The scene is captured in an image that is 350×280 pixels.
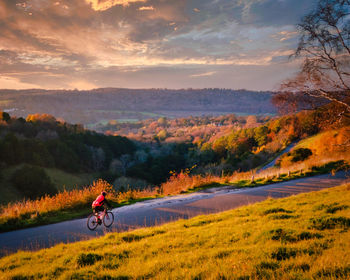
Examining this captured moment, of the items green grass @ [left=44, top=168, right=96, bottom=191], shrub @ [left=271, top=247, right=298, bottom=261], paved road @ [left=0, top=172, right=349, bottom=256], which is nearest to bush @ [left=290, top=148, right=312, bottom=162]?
paved road @ [left=0, top=172, right=349, bottom=256]

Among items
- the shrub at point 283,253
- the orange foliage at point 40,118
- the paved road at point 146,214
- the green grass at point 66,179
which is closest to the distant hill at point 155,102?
the orange foliage at point 40,118

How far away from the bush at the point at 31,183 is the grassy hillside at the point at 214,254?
145ft

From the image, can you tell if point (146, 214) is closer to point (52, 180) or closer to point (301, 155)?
point (301, 155)

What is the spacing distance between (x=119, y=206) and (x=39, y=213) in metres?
3.97

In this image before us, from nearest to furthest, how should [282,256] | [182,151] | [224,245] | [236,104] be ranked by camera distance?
[282,256] < [224,245] < [182,151] < [236,104]

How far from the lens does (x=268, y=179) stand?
20125 millimetres

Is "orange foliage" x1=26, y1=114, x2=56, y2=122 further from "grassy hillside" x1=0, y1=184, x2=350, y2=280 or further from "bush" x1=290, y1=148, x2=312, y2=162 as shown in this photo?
"grassy hillside" x1=0, y1=184, x2=350, y2=280

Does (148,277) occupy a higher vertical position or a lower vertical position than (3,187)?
higher

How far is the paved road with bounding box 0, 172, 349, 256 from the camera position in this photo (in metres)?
8.58

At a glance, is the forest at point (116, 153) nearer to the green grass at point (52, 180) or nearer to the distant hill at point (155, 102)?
the green grass at point (52, 180)

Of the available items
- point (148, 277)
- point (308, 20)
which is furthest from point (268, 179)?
point (148, 277)

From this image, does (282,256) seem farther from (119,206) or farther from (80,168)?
(80,168)

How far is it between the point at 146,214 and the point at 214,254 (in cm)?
665

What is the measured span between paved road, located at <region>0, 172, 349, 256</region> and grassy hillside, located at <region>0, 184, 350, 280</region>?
5.51ft
